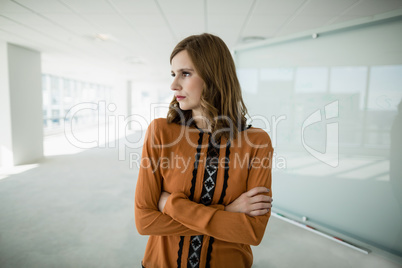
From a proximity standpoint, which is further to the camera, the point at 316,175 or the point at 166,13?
the point at 166,13

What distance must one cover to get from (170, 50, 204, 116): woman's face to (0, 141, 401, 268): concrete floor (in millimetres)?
2093

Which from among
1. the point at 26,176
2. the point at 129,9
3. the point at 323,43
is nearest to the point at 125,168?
the point at 26,176

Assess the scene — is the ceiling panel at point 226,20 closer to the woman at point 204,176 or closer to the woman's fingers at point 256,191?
the woman at point 204,176

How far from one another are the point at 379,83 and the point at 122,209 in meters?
3.74

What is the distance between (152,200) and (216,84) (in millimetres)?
606

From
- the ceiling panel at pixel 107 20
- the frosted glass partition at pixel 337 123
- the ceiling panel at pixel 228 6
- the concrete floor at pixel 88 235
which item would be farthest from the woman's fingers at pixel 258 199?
the ceiling panel at pixel 107 20

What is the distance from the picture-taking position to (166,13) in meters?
3.48

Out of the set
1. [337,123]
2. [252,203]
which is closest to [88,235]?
[252,203]

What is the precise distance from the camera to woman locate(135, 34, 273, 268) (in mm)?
937

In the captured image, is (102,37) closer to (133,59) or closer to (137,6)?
(137,6)

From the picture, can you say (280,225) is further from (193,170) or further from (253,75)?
(193,170)

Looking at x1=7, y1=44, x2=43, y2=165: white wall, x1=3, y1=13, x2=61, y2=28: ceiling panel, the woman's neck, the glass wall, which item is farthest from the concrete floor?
the glass wall

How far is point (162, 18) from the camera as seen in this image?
369 centimetres

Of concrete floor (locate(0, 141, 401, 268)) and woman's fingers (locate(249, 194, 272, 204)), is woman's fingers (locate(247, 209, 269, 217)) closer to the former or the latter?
woman's fingers (locate(249, 194, 272, 204))
